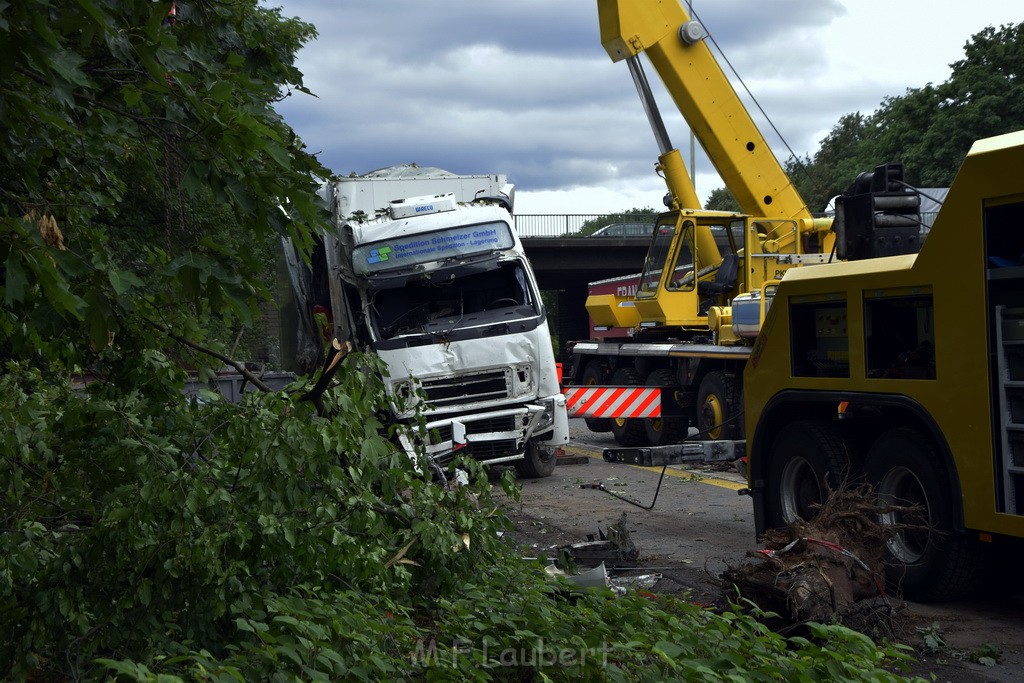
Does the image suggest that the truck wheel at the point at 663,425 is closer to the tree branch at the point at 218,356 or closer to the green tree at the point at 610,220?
the tree branch at the point at 218,356

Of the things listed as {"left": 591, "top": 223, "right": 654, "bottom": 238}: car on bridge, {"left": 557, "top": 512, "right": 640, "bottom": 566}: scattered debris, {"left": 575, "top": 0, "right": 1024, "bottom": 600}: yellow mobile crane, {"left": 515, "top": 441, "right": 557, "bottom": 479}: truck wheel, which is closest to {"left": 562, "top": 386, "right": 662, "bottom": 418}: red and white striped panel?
{"left": 515, "top": 441, "right": 557, "bottom": 479}: truck wheel

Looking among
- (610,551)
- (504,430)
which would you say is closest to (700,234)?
(504,430)

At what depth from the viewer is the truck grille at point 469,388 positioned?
1170 centimetres

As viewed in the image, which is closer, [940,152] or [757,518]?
[757,518]

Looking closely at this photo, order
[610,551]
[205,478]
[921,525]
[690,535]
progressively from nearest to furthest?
[205,478] → [921,525] → [610,551] → [690,535]

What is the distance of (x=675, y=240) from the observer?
50.9ft

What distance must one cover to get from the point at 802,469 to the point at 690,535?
5.24ft

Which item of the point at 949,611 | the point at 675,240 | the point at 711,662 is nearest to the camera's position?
the point at 711,662

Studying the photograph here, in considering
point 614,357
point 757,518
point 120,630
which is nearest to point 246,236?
point 120,630

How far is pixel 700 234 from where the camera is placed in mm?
15422

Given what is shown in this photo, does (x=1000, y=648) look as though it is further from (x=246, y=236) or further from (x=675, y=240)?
(x=675, y=240)

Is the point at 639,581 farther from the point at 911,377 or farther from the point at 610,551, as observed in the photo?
the point at 911,377

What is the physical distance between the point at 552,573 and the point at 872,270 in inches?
106

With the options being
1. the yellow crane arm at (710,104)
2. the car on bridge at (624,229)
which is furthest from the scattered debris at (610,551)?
the car on bridge at (624,229)
